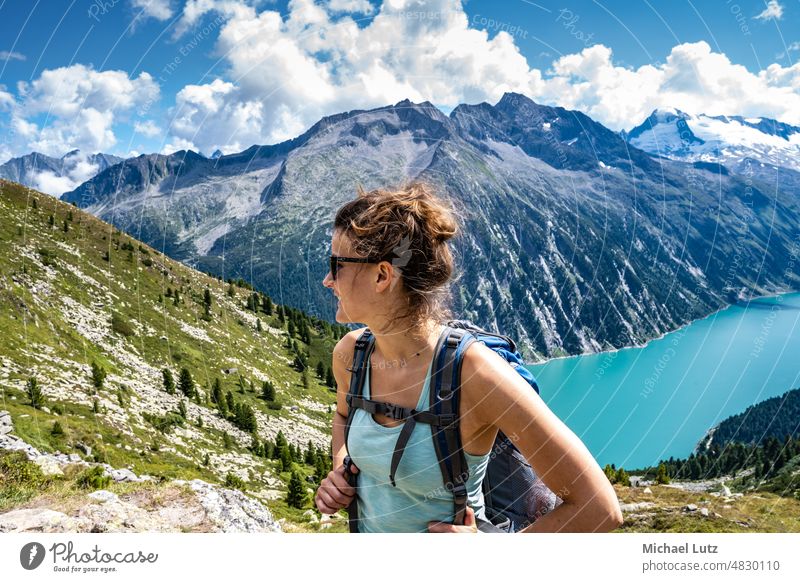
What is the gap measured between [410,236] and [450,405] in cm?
79

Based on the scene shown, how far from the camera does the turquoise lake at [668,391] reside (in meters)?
118

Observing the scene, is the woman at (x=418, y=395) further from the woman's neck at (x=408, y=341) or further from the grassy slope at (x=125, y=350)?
the grassy slope at (x=125, y=350)

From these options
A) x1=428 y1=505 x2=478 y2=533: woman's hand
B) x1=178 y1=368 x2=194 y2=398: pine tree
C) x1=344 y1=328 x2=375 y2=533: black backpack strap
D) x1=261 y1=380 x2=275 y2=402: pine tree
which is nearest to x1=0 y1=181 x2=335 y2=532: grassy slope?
Answer: x1=261 y1=380 x2=275 y2=402: pine tree

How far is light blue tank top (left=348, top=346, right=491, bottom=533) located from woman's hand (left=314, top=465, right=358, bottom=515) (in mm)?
61

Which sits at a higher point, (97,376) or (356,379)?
(97,376)

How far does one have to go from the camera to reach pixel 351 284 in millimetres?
2527

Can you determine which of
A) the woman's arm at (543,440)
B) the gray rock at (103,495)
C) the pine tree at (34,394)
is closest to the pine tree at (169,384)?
the pine tree at (34,394)

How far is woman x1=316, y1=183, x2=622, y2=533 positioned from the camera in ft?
6.56

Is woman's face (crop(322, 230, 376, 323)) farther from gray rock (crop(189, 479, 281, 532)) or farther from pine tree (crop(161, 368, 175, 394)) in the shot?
pine tree (crop(161, 368, 175, 394))

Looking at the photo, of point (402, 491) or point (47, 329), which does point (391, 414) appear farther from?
point (47, 329)

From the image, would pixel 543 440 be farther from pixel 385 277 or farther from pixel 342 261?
pixel 342 261

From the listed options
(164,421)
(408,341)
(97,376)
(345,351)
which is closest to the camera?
(408,341)

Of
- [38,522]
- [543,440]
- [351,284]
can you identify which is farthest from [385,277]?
[38,522]
